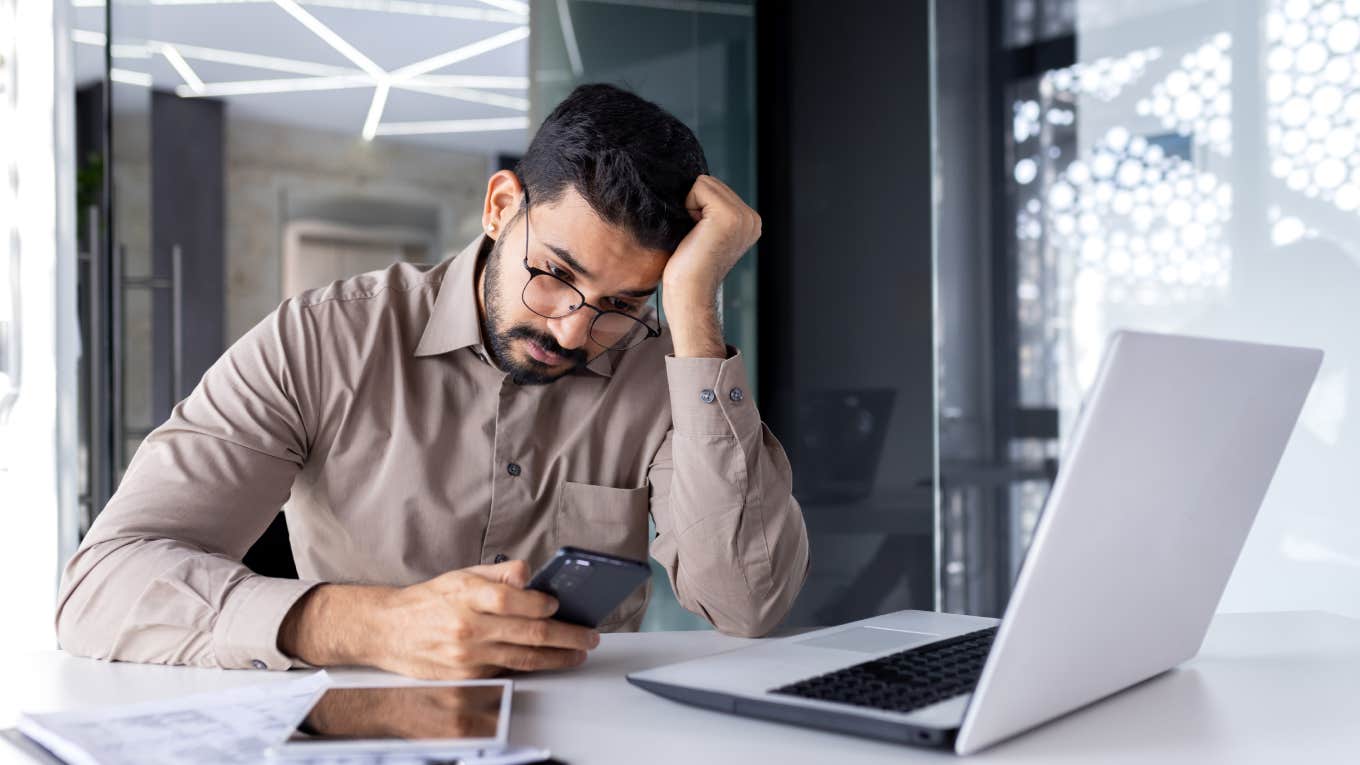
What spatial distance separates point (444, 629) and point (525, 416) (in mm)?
576

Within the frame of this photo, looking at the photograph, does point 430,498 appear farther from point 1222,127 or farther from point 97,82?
point 1222,127

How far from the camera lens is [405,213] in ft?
19.0

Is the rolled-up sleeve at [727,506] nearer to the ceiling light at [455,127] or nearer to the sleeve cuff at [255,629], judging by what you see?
the sleeve cuff at [255,629]

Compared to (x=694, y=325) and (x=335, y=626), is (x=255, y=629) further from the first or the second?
(x=694, y=325)

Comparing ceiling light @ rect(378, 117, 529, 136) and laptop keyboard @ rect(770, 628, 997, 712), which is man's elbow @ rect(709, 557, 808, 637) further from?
ceiling light @ rect(378, 117, 529, 136)

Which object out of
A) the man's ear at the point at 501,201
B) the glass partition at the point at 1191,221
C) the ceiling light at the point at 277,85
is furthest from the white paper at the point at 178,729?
the ceiling light at the point at 277,85

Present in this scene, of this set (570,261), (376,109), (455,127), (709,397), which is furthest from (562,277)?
(455,127)

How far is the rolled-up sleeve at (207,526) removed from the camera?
1.07m

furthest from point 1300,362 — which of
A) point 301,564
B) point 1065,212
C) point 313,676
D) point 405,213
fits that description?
point 405,213

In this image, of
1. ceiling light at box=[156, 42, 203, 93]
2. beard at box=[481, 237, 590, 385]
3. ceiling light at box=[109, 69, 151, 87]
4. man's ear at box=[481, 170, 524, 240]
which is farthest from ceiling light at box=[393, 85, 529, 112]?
beard at box=[481, 237, 590, 385]

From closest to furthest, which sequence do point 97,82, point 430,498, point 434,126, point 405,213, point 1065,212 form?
point 430,498 < point 97,82 < point 1065,212 < point 434,126 < point 405,213

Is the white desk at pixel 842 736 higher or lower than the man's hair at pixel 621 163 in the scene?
lower

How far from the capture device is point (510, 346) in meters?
1.50

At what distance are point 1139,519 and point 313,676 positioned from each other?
0.67 metres
